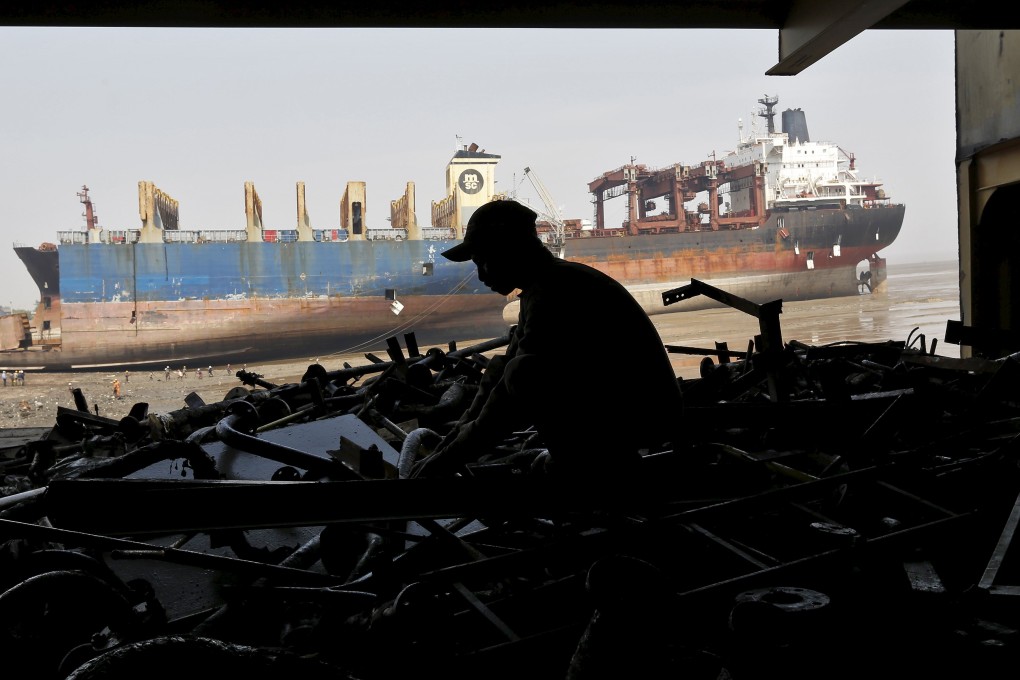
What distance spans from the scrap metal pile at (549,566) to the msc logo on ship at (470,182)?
25.8m

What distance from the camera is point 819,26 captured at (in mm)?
5051

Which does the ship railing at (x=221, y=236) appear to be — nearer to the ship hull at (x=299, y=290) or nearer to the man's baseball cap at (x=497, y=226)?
the ship hull at (x=299, y=290)

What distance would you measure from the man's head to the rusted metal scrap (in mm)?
800

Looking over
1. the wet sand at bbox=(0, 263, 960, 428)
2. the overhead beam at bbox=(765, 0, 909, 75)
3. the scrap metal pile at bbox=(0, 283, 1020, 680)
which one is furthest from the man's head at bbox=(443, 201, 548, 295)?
the wet sand at bbox=(0, 263, 960, 428)

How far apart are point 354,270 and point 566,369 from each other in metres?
26.8

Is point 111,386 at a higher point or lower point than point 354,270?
lower

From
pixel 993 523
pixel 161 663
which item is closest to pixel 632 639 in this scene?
pixel 161 663

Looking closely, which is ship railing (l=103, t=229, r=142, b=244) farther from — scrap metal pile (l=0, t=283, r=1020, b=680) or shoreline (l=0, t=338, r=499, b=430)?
scrap metal pile (l=0, t=283, r=1020, b=680)

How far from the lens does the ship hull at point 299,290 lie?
1077 inches

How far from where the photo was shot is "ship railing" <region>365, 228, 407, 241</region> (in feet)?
93.7

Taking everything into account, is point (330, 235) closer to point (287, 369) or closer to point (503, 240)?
point (287, 369)

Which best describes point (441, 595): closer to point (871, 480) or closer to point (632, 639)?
point (632, 639)

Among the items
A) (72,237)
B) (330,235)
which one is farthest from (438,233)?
(72,237)

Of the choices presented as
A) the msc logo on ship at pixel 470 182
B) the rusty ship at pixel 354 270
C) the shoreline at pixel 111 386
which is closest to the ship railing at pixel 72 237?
the rusty ship at pixel 354 270
